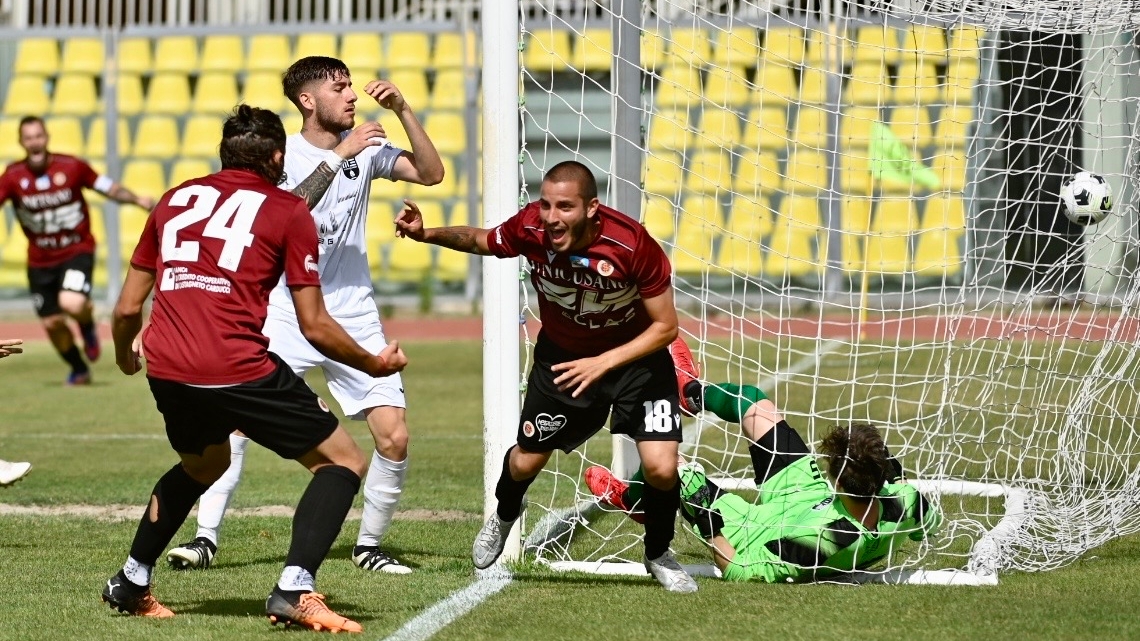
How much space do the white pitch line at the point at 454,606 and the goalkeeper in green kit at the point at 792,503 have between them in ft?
2.16

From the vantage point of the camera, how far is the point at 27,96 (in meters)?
22.1

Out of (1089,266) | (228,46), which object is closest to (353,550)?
(1089,266)

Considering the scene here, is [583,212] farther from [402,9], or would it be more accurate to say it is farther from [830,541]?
[402,9]

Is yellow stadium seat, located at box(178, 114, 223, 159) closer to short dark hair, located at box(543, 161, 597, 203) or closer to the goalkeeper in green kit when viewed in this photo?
the goalkeeper in green kit

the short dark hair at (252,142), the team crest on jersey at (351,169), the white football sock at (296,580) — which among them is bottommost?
the white football sock at (296,580)

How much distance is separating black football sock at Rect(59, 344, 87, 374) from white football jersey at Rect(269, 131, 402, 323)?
795cm

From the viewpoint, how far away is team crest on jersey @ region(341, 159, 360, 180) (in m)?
6.37

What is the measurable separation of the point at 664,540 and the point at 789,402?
5545 mm

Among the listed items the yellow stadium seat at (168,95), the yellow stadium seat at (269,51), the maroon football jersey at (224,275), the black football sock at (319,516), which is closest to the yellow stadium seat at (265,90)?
the yellow stadium seat at (269,51)

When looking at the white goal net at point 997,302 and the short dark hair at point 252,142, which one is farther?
the white goal net at point 997,302

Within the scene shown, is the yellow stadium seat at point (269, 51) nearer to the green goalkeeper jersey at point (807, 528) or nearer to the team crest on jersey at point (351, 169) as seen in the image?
the team crest on jersey at point (351, 169)

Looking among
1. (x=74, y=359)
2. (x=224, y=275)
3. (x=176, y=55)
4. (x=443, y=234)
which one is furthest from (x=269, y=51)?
(x=224, y=275)

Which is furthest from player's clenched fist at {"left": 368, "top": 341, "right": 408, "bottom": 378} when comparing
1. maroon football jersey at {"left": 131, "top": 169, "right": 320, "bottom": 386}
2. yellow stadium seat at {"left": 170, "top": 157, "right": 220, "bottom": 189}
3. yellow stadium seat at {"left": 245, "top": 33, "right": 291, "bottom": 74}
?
yellow stadium seat at {"left": 245, "top": 33, "right": 291, "bottom": 74}

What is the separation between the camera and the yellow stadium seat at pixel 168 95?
864 inches
